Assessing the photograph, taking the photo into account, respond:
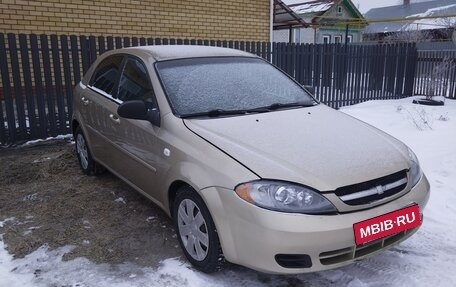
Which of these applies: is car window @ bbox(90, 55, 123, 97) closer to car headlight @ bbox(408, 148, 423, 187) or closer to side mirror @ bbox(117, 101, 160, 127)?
side mirror @ bbox(117, 101, 160, 127)

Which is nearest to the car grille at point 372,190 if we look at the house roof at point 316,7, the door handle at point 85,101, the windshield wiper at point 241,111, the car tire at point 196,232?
the car tire at point 196,232

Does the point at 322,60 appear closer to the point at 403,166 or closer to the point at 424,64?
the point at 424,64

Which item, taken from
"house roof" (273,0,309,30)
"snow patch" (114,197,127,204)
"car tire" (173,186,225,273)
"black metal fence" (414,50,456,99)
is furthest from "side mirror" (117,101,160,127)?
"house roof" (273,0,309,30)

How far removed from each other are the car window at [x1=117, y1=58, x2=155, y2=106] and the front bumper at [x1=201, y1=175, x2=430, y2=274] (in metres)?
1.32

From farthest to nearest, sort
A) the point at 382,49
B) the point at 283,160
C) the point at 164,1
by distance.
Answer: the point at 382,49
the point at 164,1
the point at 283,160

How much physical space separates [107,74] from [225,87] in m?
1.55

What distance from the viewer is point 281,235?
7.33 ft

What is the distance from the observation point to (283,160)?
2477mm

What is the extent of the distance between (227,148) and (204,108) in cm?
67

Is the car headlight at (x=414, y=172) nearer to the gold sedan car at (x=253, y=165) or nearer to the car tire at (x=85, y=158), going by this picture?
the gold sedan car at (x=253, y=165)

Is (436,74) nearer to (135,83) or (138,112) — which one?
(135,83)

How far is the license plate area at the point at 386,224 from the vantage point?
2.33 metres

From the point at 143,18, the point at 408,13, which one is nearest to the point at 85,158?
the point at 143,18

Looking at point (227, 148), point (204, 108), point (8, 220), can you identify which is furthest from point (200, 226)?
point (8, 220)
